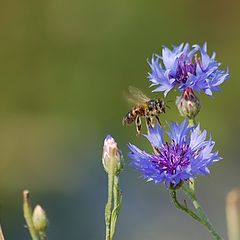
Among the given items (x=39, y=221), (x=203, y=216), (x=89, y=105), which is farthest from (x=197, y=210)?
(x=89, y=105)

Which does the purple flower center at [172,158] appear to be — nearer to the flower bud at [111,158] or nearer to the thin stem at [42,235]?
the flower bud at [111,158]

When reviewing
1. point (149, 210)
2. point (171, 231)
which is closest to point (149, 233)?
point (171, 231)

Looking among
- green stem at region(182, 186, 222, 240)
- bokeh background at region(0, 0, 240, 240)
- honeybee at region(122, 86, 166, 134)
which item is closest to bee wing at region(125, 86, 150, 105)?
honeybee at region(122, 86, 166, 134)

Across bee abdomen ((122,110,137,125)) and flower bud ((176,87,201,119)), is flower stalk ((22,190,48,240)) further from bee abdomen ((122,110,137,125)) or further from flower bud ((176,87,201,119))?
bee abdomen ((122,110,137,125))

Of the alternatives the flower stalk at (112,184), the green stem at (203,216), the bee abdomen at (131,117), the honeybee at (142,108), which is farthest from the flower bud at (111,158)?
the bee abdomen at (131,117)

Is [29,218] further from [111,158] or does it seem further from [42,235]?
[111,158]
